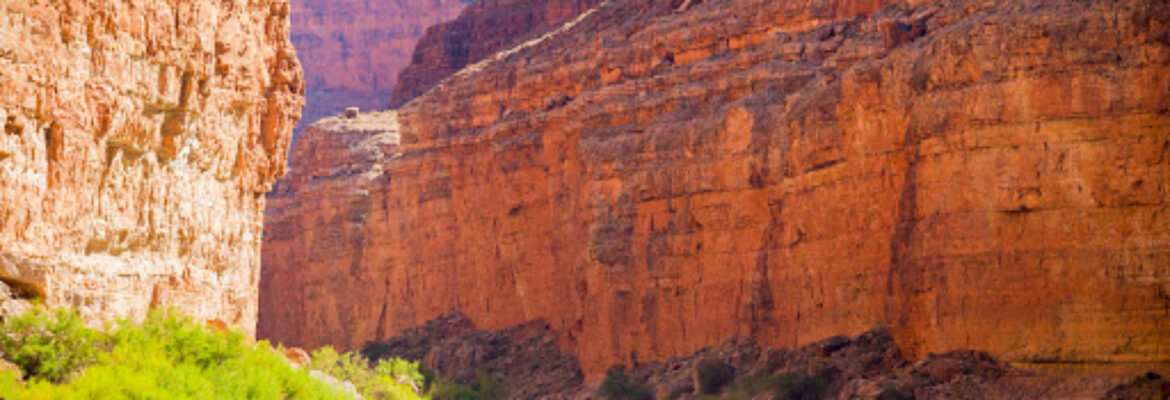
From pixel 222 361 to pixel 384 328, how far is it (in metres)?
46.2

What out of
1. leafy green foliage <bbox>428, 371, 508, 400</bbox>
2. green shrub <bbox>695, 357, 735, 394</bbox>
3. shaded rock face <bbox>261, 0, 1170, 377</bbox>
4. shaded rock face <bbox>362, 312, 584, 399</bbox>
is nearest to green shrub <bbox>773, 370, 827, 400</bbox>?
shaded rock face <bbox>261, 0, 1170, 377</bbox>

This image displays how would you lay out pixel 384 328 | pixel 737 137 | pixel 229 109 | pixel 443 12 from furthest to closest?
pixel 443 12 → pixel 384 328 → pixel 737 137 → pixel 229 109

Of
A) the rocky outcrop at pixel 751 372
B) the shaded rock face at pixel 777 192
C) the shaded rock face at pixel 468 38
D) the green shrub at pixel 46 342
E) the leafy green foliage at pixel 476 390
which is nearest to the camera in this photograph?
the green shrub at pixel 46 342

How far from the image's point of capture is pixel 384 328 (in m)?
74.4

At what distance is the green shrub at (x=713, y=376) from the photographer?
157 ft

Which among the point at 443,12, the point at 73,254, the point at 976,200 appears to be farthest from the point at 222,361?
the point at 443,12

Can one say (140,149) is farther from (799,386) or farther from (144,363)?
(799,386)

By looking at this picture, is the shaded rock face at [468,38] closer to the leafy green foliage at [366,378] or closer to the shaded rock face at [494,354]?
the shaded rock face at [494,354]

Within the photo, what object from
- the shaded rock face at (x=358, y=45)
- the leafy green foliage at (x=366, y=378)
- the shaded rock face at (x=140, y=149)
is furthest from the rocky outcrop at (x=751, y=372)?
the shaded rock face at (x=358, y=45)

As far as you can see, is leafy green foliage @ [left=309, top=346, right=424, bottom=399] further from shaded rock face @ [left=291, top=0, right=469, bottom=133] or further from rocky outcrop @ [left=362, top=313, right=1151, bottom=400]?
shaded rock face @ [left=291, top=0, right=469, bottom=133]

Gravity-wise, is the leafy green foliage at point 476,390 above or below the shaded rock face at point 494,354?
below

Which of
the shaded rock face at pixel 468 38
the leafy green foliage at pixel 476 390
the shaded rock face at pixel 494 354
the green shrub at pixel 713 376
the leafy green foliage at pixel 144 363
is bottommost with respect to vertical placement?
the leafy green foliage at pixel 476 390

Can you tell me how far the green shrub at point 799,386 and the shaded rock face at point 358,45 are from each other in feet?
276

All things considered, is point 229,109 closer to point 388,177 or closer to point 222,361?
point 222,361
